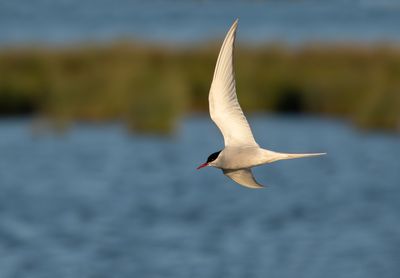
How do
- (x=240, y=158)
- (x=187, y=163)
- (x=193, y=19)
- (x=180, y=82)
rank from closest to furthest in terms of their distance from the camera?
(x=240, y=158), (x=187, y=163), (x=180, y=82), (x=193, y=19)

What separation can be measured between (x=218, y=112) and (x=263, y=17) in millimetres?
43078

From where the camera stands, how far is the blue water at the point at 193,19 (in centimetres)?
3623

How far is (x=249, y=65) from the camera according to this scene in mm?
21438

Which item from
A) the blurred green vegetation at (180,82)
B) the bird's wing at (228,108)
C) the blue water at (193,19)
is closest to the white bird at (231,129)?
the bird's wing at (228,108)

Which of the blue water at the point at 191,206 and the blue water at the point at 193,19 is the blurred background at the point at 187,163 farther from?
the blue water at the point at 193,19

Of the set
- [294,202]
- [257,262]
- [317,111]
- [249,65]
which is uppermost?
[249,65]

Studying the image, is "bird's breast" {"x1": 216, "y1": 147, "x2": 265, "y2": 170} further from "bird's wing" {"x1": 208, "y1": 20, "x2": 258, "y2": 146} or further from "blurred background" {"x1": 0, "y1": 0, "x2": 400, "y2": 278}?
"blurred background" {"x1": 0, "y1": 0, "x2": 400, "y2": 278}

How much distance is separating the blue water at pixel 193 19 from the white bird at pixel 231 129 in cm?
2443

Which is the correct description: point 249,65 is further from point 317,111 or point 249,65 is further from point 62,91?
point 62,91

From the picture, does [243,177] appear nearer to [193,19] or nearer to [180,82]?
[180,82]

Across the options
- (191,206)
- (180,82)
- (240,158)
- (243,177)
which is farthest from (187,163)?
(240,158)

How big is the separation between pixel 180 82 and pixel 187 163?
1.64 m

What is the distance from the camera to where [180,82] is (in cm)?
1998

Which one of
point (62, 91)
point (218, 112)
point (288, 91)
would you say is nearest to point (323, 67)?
point (288, 91)
